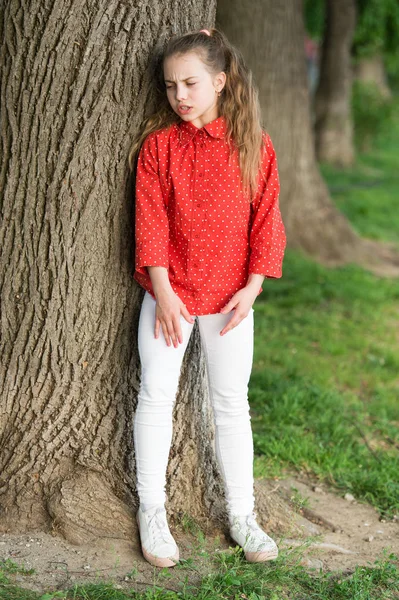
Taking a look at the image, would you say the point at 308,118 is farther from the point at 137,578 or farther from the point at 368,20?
the point at 368,20

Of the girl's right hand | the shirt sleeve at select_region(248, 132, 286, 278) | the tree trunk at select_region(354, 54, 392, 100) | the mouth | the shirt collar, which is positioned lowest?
the girl's right hand

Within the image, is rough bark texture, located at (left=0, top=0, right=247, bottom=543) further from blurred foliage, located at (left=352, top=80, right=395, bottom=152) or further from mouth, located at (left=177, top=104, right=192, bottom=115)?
blurred foliage, located at (left=352, top=80, right=395, bottom=152)

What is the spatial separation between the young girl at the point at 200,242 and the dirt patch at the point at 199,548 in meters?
0.10

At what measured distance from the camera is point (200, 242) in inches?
115

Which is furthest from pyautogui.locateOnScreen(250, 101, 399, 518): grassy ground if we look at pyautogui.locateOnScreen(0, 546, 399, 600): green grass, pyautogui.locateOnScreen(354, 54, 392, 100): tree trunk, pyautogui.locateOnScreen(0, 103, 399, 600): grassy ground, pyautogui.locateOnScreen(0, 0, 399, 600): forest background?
pyautogui.locateOnScreen(354, 54, 392, 100): tree trunk

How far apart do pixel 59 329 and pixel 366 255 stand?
220 inches

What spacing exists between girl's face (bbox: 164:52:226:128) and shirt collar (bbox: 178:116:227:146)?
0.03m

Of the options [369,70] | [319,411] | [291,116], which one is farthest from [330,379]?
[369,70]

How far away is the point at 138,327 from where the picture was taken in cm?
304

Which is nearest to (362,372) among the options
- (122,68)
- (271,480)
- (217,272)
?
(271,480)

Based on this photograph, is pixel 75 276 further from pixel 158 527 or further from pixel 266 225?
pixel 158 527

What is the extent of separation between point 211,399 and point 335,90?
1150 cm

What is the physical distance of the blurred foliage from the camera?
50.5 ft

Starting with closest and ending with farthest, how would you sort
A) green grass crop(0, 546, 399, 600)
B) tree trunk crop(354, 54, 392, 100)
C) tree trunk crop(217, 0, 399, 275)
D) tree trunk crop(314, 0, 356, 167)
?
green grass crop(0, 546, 399, 600)
tree trunk crop(217, 0, 399, 275)
tree trunk crop(314, 0, 356, 167)
tree trunk crop(354, 54, 392, 100)
